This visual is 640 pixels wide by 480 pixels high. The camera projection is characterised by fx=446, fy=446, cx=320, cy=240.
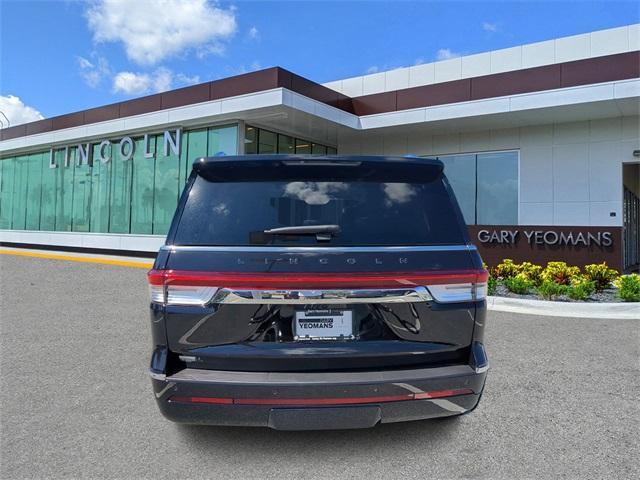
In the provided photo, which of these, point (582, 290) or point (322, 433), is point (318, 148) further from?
point (322, 433)

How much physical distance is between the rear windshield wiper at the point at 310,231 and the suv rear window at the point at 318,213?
0.07 ft

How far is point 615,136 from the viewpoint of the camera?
1377cm

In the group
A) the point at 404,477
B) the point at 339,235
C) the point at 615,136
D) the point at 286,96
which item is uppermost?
the point at 286,96

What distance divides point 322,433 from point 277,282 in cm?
131

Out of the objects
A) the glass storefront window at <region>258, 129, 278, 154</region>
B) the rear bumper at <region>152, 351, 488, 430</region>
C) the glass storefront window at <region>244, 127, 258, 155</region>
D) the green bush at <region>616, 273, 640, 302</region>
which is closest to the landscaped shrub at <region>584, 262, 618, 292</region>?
the green bush at <region>616, 273, 640, 302</region>

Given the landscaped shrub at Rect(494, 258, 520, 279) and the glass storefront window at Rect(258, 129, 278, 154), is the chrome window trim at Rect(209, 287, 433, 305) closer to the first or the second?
the landscaped shrub at Rect(494, 258, 520, 279)

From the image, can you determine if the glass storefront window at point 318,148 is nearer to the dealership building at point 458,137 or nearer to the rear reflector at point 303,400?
the dealership building at point 458,137

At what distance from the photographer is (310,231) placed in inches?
106

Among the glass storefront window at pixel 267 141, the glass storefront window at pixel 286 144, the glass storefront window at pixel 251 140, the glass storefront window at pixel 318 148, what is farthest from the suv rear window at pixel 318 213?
the glass storefront window at pixel 318 148

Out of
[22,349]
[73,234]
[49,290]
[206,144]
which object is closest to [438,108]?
[206,144]

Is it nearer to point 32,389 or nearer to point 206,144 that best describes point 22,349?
point 32,389

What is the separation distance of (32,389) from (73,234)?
18919mm

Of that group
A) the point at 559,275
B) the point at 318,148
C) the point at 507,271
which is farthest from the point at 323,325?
the point at 318,148

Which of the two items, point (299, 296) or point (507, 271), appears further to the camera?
point (507, 271)
